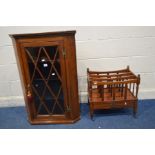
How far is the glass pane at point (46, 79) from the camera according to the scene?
2.07m

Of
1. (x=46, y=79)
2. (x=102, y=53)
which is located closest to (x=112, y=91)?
(x=102, y=53)

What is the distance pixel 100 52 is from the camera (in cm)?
261

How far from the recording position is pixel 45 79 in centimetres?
220

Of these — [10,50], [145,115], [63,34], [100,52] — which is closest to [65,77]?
[63,34]

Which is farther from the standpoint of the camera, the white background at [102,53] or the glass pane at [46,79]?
the white background at [102,53]

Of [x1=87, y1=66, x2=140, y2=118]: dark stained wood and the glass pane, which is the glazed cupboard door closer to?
the glass pane

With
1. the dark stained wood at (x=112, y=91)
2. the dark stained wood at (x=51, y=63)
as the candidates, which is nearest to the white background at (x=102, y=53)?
the dark stained wood at (x=112, y=91)

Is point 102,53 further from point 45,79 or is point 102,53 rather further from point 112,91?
point 45,79

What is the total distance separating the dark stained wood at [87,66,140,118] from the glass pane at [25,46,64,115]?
0.41 m

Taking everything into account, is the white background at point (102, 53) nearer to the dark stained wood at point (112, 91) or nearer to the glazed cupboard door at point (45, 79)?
the dark stained wood at point (112, 91)

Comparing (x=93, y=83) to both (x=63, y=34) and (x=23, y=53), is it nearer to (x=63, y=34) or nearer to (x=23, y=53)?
(x=63, y=34)

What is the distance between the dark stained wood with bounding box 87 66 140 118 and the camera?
2215 mm

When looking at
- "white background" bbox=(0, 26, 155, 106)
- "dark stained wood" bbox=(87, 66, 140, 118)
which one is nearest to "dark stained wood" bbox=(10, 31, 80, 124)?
"dark stained wood" bbox=(87, 66, 140, 118)
